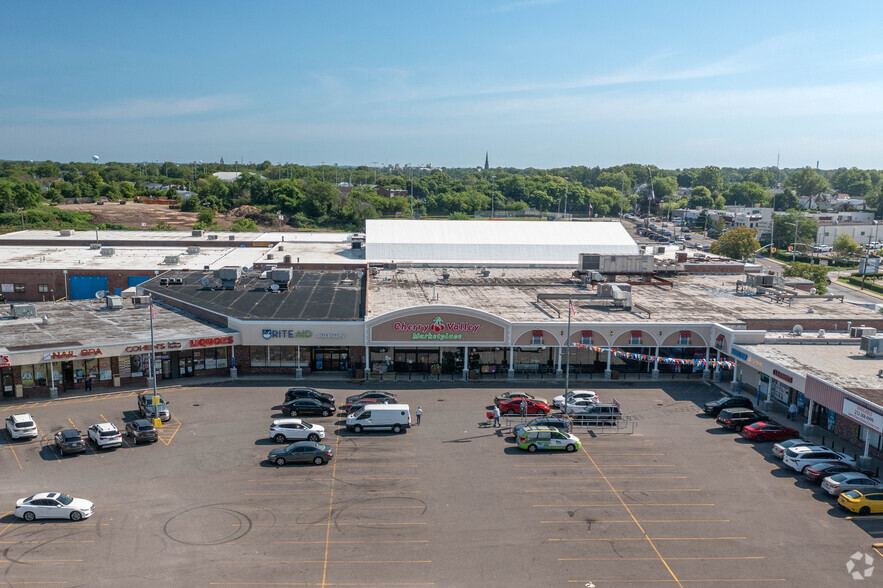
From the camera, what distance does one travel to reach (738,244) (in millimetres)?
105250

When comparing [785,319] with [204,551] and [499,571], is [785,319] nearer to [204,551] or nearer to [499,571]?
[499,571]

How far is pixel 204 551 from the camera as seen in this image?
28031 mm

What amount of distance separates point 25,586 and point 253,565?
26.8 feet

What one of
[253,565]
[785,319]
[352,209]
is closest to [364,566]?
[253,565]

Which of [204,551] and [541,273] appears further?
[541,273]

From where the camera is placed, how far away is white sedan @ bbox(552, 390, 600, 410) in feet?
156

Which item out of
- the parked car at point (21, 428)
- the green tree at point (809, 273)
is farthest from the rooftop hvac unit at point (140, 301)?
the green tree at point (809, 273)

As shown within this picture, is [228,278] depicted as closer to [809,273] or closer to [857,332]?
[857,332]

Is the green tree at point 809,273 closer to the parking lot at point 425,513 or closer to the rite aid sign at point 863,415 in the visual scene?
the parking lot at point 425,513

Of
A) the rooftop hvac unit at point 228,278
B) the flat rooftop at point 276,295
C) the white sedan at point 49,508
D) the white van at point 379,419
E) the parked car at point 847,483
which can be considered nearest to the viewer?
the white sedan at point 49,508

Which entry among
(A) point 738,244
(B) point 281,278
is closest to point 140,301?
(B) point 281,278

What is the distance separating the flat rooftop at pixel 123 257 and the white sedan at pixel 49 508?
162 ft

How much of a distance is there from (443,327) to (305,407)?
13.6m

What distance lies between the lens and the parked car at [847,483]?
111 ft
